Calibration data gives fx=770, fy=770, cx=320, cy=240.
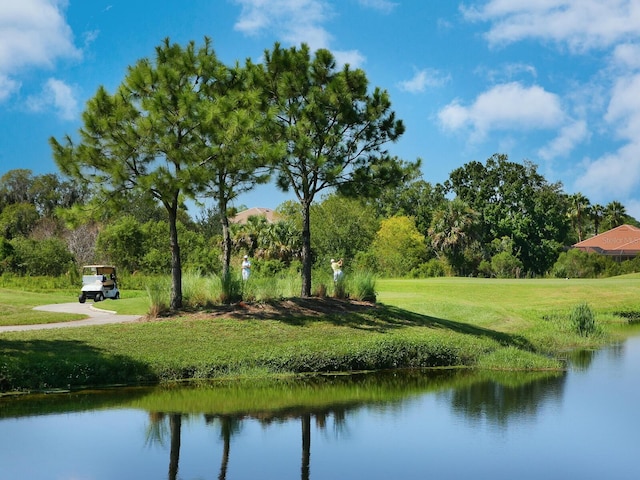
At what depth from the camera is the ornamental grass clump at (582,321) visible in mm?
28562

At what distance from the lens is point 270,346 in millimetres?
19734

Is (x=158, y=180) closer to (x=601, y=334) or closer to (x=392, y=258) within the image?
(x=601, y=334)

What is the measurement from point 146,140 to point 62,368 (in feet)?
26.8

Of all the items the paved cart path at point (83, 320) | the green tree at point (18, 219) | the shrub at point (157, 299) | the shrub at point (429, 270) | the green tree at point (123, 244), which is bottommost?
the paved cart path at point (83, 320)

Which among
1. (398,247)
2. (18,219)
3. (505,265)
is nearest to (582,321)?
(398,247)

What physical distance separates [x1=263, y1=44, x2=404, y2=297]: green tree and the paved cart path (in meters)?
6.06

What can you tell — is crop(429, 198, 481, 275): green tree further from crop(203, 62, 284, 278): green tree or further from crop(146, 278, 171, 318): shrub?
crop(146, 278, 171, 318): shrub

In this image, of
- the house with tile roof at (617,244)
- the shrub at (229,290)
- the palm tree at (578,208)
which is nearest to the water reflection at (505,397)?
the shrub at (229,290)

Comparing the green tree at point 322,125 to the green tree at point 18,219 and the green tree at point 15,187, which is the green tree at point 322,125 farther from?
the green tree at point 15,187

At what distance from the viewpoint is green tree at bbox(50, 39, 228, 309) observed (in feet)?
72.4

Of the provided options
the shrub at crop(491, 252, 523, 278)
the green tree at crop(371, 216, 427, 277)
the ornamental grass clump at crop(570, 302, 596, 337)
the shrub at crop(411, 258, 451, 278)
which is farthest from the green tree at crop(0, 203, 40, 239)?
the ornamental grass clump at crop(570, 302, 596, 337)

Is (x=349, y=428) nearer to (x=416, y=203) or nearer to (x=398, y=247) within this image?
(x=398, y=247)

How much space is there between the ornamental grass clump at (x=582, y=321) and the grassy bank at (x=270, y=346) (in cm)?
31

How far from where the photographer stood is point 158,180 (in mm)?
22031
